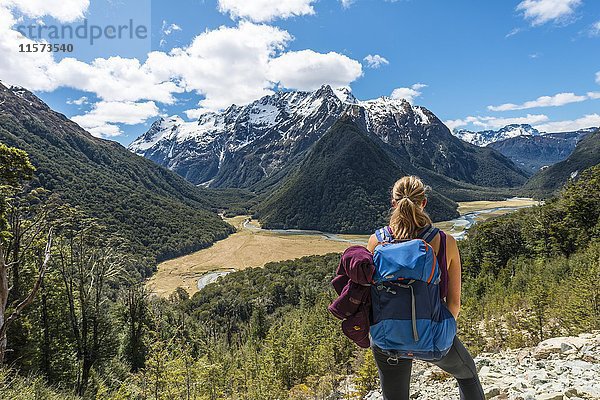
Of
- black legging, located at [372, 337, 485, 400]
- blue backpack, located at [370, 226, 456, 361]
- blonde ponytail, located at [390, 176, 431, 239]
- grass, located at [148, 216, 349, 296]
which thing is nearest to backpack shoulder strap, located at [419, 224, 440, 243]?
blonde ponytail, located at [390, 176, 431, 239]

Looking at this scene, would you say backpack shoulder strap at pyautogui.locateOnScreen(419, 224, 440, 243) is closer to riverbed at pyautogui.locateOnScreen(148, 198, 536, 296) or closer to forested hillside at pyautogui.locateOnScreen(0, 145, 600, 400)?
forested hillside at pyautogui.locateOnScreen(0, 145, 600, 400)

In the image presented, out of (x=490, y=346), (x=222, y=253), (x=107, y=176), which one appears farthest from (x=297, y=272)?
(x=107, y=176)

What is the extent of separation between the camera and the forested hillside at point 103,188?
382ft

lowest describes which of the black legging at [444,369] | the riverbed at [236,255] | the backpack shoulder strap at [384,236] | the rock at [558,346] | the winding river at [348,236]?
the riverbed at [236,255]

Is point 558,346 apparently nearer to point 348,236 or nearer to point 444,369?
point 444,369

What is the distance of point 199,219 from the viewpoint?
501 feet

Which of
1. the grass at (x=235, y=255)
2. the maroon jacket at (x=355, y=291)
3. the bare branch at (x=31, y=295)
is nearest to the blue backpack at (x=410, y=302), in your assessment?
the maroon jacket at (x=355, y=291)

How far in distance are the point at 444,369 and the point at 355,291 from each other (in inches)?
40.6

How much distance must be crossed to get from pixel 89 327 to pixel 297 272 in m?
59.9

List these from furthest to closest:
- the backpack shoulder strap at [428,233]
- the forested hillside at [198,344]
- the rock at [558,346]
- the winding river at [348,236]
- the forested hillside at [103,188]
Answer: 1. the forested hillside at [103,188]
2. the winding river at [348,236]
3. the forested hillside at [198,344]
4. the rock at [558,346]
5. the backpack shoulder strap at [428,233]

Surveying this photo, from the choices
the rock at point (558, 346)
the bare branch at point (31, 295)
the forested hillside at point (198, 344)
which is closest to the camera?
the bare branch at point (31, 295)

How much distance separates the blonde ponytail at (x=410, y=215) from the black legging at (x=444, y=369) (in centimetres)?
96

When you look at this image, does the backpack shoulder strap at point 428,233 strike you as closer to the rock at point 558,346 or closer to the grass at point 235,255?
the rock at point 558,346

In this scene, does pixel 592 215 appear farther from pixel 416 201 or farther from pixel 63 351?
pixel 63 351
